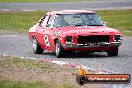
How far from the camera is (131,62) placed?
16031 millimetres

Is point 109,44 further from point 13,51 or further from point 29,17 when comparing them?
point 29,17

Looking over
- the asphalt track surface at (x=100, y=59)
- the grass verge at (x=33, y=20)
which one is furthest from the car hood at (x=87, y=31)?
the grass verge at (x=33, y=20)

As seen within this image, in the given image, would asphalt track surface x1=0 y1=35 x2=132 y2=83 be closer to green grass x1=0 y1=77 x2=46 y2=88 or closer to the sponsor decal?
green grass x1=0 y1=77 x2=46 y2=88

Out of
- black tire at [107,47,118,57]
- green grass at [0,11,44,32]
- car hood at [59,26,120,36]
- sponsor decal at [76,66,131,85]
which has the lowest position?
green grass at [0,11,44,32]

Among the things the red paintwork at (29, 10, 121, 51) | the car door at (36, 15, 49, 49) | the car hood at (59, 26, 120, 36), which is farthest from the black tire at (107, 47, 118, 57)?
the car door at (36, 15, 49, 49)

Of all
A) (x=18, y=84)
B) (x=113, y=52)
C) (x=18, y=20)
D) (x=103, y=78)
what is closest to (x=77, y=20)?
(x=113, y=52)

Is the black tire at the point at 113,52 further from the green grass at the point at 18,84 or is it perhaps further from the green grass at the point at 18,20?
the green grass at the point at 18,20

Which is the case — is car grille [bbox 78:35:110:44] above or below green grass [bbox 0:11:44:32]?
above

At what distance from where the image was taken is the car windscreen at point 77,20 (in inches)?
750

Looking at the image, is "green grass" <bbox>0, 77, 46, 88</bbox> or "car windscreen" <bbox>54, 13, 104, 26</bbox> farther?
"car windscreen" <bbox>54, 13, 104, 26</bbox>

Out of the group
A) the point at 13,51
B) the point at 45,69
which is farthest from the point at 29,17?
the point at 45,69

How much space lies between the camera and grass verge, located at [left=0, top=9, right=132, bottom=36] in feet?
113

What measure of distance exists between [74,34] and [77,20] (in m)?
1.52

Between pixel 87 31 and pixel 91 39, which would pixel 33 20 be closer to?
pixel 87 31
